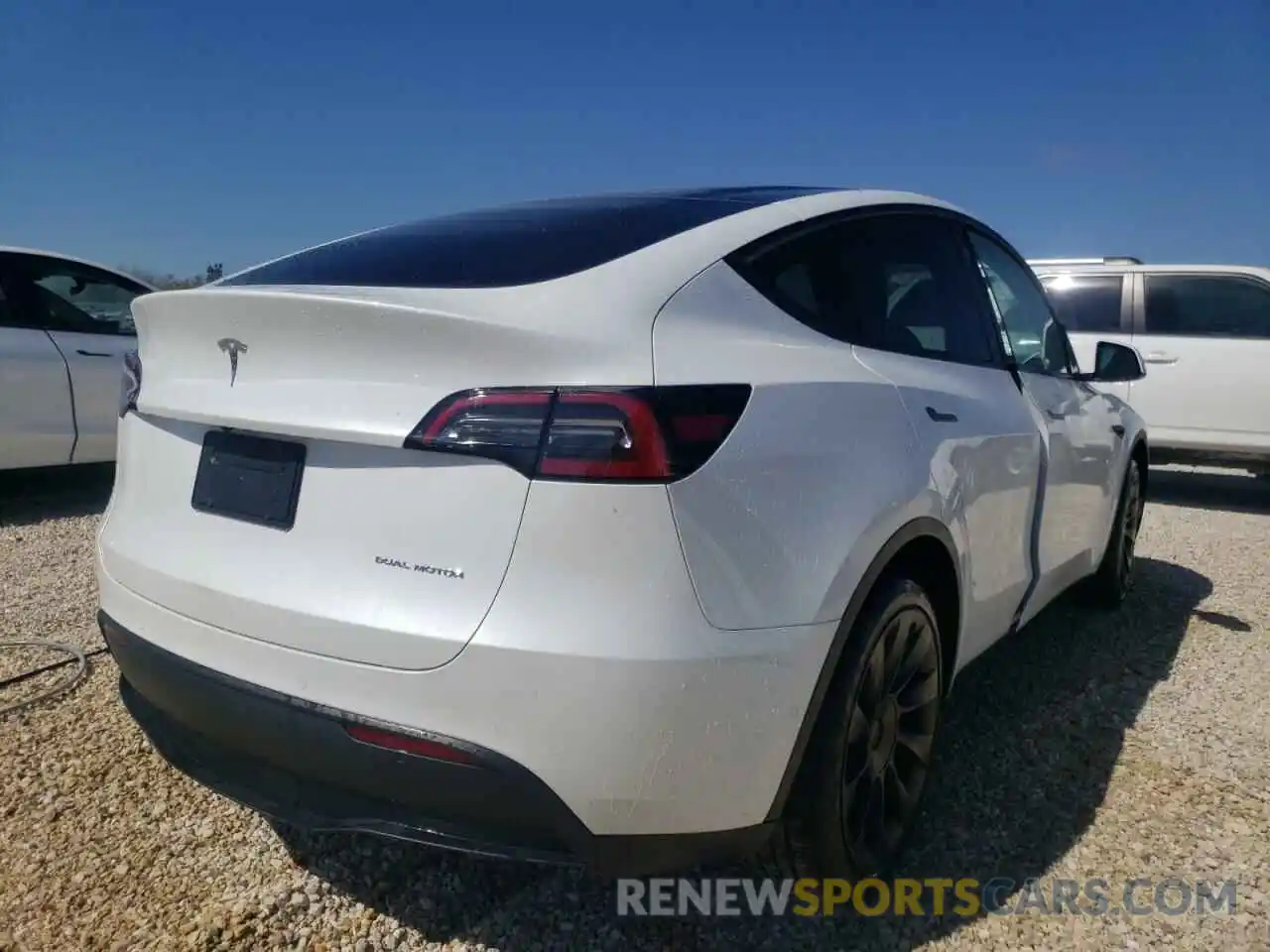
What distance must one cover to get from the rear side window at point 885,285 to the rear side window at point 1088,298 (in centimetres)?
573

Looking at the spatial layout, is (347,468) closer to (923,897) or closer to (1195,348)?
(923,897)

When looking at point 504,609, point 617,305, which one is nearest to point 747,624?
point 504,609

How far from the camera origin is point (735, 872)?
2297 millimetres

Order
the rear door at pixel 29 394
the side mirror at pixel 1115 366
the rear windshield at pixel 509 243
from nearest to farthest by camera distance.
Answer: the rear windshield at pixel 509 243, the side mirror at pixel 1115 366, the rear door at pixel 29 394

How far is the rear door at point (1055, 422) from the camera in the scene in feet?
10.4

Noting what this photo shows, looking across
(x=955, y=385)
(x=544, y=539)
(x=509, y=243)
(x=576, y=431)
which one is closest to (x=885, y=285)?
(x=955, y=385)

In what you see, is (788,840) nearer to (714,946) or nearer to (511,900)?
(714,946)

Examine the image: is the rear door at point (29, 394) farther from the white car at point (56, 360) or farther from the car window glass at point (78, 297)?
the car window glass at point (78, 297)

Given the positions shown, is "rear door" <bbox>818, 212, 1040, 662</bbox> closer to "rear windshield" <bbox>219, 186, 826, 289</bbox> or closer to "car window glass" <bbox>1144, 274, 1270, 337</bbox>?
"rear windshield" <bbox>219, 186, 826, 289</bbox>

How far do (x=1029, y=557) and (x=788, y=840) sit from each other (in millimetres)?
1517

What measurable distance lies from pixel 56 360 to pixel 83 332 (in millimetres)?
288

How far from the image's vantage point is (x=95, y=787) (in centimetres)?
261

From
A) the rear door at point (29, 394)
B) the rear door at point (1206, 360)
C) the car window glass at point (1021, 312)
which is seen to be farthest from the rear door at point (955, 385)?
the rear door at point (1206, 360)

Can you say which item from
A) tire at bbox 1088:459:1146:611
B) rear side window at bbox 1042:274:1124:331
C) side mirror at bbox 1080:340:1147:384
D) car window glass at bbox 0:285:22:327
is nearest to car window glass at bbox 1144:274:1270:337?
rear side window at bbox 1042:274:1124:331
